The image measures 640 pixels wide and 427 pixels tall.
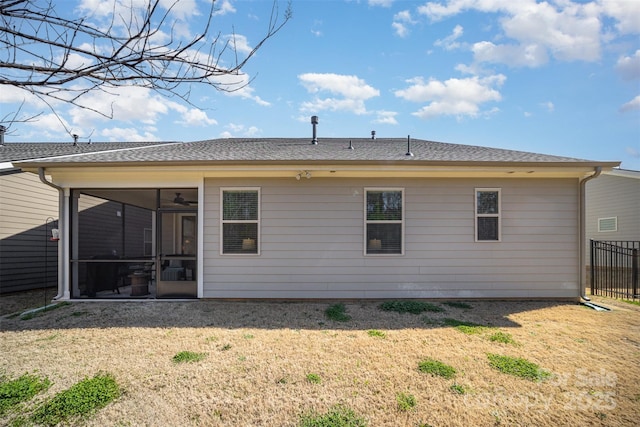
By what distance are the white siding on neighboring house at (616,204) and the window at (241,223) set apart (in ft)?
39.6

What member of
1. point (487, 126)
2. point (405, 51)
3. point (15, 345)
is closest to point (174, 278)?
point (15, 345)

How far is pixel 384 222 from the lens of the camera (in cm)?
661

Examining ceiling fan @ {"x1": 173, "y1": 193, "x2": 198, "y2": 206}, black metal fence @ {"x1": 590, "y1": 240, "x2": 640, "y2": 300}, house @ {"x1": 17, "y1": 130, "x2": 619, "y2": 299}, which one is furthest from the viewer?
black metal fence @ {"x1": 590, "y1": 240, "x2": 640, "y2": 300}

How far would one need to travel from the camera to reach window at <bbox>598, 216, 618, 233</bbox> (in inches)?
524

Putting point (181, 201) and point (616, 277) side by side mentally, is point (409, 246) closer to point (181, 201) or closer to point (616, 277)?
point (181, 201)

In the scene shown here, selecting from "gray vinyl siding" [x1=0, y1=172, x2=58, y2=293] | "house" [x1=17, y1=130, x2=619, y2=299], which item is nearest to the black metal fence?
"house" [x1=17, y1=130, x2=619, y2=299]

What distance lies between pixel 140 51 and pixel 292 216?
4.46 m

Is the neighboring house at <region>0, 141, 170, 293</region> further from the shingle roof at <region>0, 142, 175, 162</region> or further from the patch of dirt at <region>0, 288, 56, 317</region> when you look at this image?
the patch of dirt at <region>0, 288, 56, 317</region>

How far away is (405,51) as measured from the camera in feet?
20.4

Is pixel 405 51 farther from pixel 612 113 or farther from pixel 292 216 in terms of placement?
pixel 612 113

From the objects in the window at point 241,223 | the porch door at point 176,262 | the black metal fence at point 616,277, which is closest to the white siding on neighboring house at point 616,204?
the black metal fence at point 616,277

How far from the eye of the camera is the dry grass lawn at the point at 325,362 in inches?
115

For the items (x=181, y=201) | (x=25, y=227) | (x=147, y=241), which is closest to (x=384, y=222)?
(x=181, y=201)

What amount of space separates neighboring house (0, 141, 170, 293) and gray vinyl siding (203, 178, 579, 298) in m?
5.35
